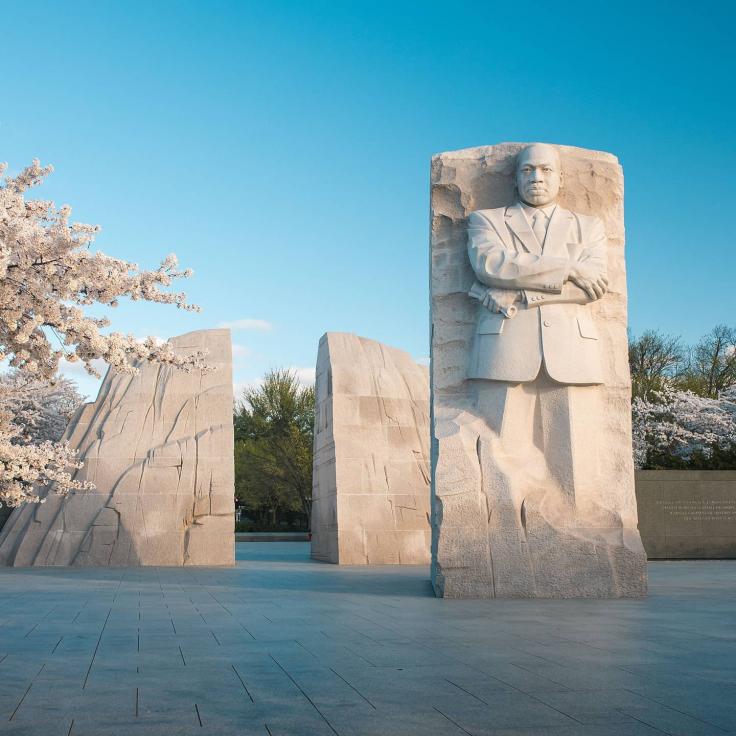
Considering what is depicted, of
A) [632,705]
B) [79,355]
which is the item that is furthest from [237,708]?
[79,355]

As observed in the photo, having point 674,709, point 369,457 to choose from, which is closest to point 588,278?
point 674,709

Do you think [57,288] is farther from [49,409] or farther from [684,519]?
[49,409]

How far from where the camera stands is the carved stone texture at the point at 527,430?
7.96m

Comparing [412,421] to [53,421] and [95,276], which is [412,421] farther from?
[53,421]

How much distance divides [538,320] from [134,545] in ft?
27.8

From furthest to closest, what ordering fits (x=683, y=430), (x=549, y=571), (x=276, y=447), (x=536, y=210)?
(x=276, y=447) < (x=683, y=430) < (x=536, y=210) < (x=549, y=571)

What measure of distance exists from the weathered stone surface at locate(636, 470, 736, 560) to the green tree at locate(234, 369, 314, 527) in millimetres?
21218

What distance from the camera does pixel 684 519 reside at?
15.4 meters

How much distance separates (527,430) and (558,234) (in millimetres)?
1986

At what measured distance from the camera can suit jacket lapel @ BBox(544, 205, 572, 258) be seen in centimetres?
841

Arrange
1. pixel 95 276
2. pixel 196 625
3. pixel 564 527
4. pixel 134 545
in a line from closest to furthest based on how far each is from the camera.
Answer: pixel 95 276, pixel 196 625, pixel 564 527, pixel 134 545

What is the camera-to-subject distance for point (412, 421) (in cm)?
1565

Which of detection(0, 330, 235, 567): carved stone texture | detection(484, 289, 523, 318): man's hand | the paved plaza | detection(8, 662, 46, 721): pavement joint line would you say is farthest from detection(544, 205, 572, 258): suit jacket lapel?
detection(0, 330, 235, 567): carved stone texture

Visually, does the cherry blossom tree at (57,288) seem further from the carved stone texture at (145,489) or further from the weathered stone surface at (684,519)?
the weathered stone surface at (684,519)
